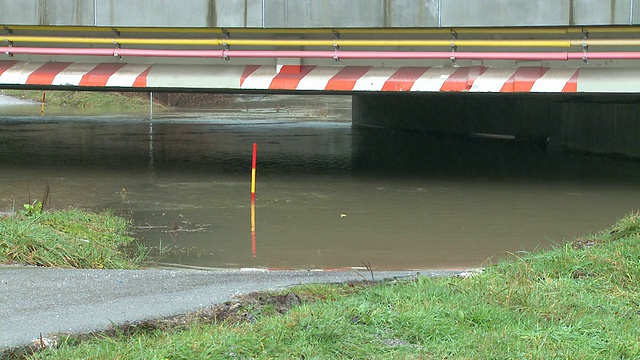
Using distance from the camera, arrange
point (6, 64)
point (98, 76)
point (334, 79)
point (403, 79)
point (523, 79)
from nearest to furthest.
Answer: point (523, 79) → point (403, 79) → point (334, 79) → point (98, 76) → point (6, 64)

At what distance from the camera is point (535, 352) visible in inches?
191

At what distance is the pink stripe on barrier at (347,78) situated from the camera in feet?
47.7

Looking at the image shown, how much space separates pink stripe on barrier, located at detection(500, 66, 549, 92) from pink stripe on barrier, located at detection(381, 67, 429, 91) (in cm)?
133

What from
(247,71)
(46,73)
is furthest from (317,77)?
(46,73)

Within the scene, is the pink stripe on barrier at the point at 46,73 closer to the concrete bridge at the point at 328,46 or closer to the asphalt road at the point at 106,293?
the concrete bridge at the point at 328,46

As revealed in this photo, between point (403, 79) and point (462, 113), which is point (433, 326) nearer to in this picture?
point (403, 79)

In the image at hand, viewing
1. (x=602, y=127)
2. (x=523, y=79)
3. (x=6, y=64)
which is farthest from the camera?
(x=602, y=127)

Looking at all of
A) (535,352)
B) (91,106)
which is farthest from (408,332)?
(91,106)

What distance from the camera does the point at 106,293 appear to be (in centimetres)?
639

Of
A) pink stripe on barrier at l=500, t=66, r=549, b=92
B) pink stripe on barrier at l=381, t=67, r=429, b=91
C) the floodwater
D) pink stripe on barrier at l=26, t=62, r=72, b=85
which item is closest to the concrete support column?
the floodwater

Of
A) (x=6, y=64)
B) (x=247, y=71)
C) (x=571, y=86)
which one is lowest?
(x=571, y=86)

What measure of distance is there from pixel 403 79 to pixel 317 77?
1.40 m

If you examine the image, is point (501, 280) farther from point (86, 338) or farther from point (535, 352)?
point (86, 338)

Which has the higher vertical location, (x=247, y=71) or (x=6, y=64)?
(x=6, y=64)
